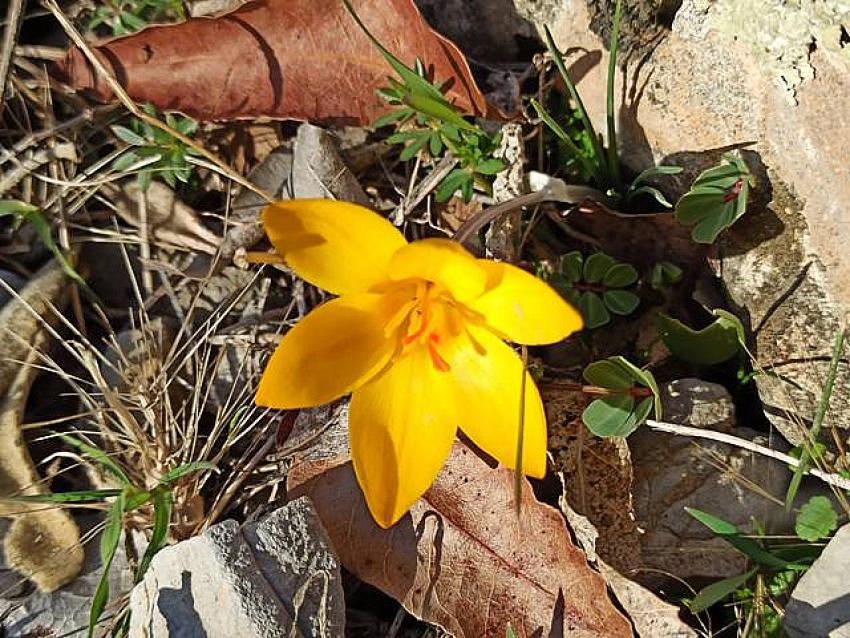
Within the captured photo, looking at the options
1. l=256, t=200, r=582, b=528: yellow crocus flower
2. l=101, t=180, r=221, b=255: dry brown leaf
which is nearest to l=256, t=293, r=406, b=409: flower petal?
l=256, t=200, r=582, b=528: yellow crocus flower

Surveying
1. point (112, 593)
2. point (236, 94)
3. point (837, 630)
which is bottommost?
point (112, 593)

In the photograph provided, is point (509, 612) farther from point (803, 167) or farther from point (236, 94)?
point (236, 94)

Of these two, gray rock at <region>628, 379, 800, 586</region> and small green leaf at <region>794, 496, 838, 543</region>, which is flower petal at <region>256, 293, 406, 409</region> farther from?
small green leaf at <region>794, 496, 838, 543</region>

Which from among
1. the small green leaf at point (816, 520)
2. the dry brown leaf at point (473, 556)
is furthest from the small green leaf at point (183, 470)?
the small green leaf at point (816, 520)

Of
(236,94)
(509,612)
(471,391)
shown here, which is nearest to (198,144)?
(236,94)

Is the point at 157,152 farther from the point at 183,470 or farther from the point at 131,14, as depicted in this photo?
the point at 183,470

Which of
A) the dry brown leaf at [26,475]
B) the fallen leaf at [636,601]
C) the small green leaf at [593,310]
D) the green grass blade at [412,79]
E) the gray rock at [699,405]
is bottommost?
the dry brown leaf at [26,475]

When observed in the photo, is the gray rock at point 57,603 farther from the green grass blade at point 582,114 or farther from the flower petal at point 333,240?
the green grass blade at point 582,114
